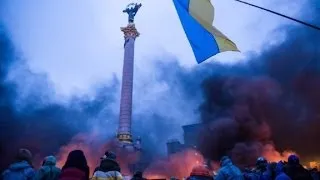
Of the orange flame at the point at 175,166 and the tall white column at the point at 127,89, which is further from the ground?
the tall white column at the point at 127,89

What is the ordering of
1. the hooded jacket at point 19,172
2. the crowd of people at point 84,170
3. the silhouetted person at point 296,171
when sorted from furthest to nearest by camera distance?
the hooded jacket at point 19,172 < the silhouetted person at point 296,171 < the crowd of people at point 84,170

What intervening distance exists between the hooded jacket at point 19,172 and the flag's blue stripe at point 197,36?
4733 mm

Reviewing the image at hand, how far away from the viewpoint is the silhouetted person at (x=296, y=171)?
5.34 meters

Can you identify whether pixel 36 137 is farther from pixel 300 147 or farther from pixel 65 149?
pixel 300 147

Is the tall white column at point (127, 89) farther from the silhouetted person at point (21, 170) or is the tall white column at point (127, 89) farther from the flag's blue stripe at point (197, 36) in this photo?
the silhouetted person at point (21, 170)

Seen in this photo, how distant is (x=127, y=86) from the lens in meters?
36.5

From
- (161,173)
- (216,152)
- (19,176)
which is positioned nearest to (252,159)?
(216,152)

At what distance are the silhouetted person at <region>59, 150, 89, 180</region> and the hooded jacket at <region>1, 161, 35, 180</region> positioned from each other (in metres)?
1.01

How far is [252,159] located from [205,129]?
6.53 m

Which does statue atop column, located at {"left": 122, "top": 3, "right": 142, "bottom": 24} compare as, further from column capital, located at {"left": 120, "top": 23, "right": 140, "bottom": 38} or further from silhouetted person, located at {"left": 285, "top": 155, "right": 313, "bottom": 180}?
silhouetted person, located at {"left": 285, "top": 155, "right": 313, "bottom": 180}

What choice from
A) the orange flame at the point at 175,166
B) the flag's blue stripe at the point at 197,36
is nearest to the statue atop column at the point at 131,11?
the orange flame at the point at 175,166

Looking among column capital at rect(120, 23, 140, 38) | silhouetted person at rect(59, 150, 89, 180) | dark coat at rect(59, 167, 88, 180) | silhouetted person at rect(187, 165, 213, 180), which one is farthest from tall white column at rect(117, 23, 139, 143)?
dark coat at rect(59, 167, 88, 180)

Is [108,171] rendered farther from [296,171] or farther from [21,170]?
[296,171]

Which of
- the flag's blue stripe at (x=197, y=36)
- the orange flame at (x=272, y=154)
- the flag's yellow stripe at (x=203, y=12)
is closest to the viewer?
the flag's blue stripe at (x=197, y=36)
